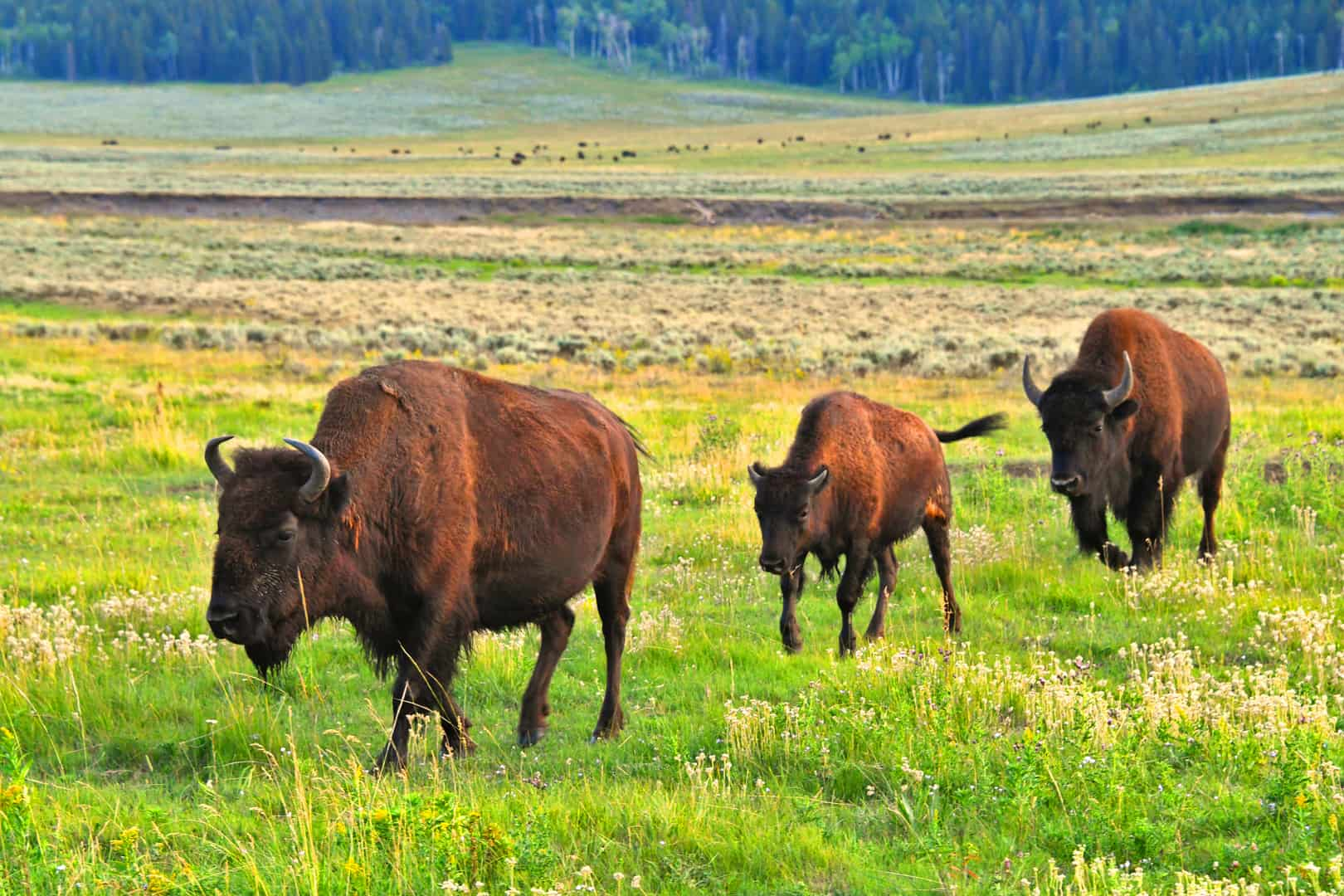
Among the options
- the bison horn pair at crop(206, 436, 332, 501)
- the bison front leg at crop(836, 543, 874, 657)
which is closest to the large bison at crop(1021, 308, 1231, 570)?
the bison front leg at crop(836, 543, 874, 657)

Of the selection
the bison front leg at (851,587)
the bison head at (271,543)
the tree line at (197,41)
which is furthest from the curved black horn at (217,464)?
the tree line at (197,41)

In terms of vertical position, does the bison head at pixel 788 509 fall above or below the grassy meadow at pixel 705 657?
above

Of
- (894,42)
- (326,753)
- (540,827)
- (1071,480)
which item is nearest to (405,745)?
(326,753)

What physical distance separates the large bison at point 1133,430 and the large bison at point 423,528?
401 centimetres

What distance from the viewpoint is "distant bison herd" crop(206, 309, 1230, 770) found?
5629 millimetres

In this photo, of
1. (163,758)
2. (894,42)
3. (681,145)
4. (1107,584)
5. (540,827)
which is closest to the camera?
(540,827)

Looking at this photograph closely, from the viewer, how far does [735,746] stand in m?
5.98

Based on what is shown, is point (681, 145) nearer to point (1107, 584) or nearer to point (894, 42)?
point (894, 42)

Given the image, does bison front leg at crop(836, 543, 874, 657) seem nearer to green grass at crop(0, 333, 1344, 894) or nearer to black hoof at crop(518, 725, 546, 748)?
green grass at crop(0, 333, 1344, 894)

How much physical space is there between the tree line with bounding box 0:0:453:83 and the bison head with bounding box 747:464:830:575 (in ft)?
520

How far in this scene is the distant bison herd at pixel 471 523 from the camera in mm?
5629

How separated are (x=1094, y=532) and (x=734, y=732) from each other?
4.89 metres

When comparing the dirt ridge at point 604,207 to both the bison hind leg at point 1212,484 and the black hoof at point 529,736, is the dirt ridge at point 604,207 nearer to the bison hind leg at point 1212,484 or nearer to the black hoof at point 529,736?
the bison hind leg at point 1212,484

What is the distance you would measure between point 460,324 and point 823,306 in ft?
32.4
